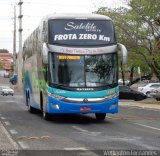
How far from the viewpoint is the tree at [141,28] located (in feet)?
115

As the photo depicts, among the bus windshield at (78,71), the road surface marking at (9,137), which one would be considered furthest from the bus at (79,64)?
the road surface marking at (9,137)

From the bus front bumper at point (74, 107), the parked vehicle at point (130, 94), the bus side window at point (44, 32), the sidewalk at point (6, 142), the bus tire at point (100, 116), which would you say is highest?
the bus side window at point (44, 32)

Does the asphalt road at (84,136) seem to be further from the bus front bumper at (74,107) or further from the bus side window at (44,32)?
the bus side window at (44,32)

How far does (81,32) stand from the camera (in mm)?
19531

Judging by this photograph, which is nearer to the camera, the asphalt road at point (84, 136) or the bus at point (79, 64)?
the asphalt road at point (84, 136)

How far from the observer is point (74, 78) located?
1903 centimetres

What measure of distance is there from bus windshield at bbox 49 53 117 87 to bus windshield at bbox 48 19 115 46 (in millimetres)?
546

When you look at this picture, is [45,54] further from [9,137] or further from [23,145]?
[23,145]

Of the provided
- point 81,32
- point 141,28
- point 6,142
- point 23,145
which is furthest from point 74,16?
point 141,28

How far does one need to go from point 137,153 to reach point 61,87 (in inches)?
318

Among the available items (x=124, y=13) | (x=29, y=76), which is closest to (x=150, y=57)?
(x=124, y=13)

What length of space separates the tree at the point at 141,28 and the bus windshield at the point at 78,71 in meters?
16.3

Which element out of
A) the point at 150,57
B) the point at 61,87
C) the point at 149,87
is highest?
the point at 61,87

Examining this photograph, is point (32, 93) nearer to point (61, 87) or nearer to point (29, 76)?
point (29, 76)
